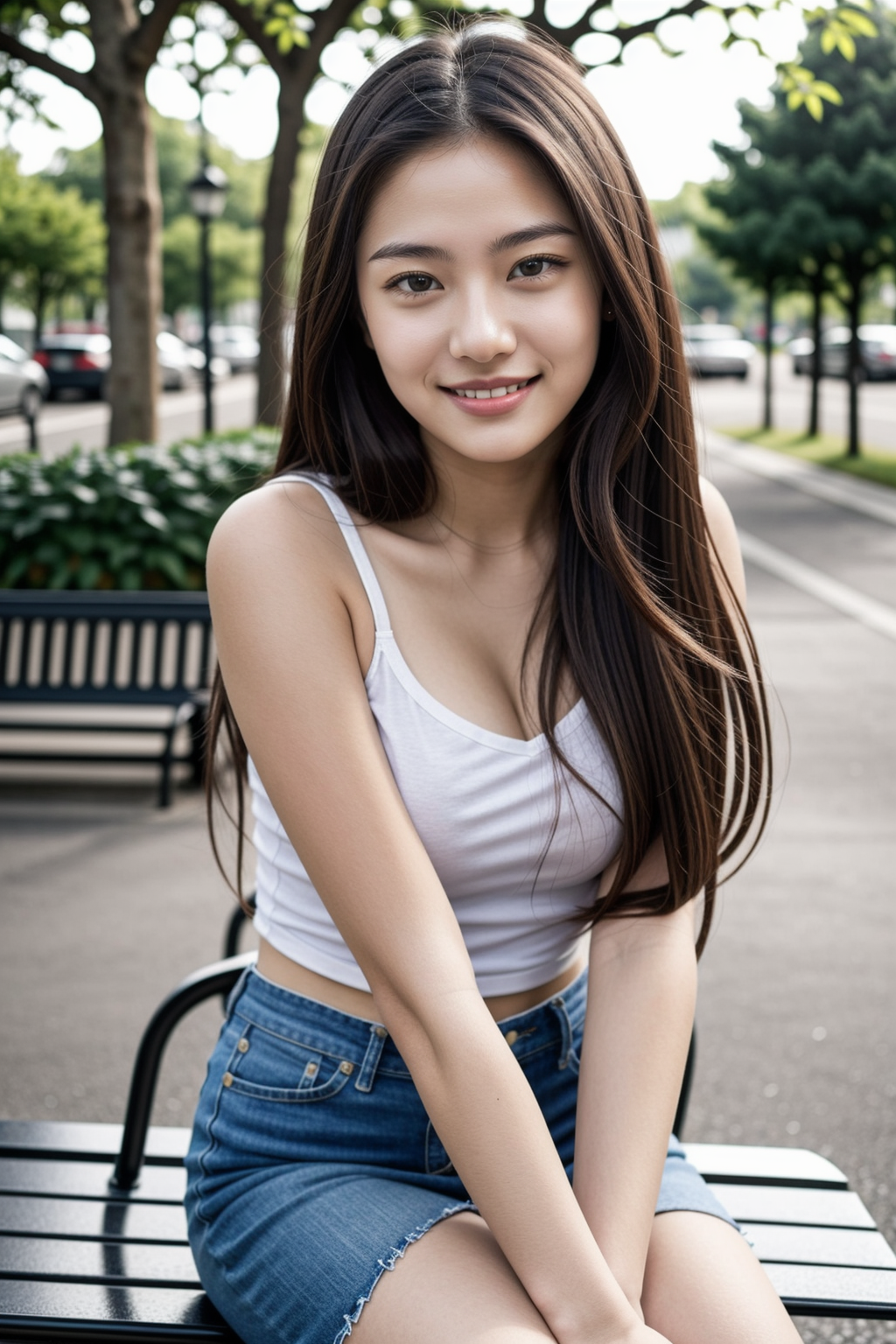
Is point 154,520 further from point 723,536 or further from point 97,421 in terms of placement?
point 97,421

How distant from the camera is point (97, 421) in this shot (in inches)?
1113

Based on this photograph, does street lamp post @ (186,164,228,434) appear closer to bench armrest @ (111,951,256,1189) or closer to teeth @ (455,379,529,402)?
bench armrest @ (111,951,256,1189)

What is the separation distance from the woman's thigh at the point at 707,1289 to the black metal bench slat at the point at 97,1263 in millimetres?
593

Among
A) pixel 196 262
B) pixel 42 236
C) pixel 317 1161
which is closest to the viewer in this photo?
pixel 317 1161

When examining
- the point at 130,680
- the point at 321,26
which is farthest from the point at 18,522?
the point at 321,26

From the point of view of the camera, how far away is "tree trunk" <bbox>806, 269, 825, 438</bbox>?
21031 millimetres

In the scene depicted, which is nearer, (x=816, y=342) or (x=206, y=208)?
(x=206, y=208)

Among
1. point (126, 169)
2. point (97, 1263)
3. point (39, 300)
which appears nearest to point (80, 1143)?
point (97, 1263)

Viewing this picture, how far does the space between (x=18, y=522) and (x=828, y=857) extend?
4578 mm

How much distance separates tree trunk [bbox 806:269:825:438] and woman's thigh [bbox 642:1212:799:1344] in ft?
67.1

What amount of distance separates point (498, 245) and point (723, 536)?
1.94 ft

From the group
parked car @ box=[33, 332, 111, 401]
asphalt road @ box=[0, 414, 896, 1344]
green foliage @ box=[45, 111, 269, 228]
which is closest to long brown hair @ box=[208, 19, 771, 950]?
asphalt road @ box=[0, 414, 896, 1344]

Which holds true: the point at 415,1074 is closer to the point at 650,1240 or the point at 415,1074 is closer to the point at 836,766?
the point at 650,1240

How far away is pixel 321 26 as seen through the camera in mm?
9594
